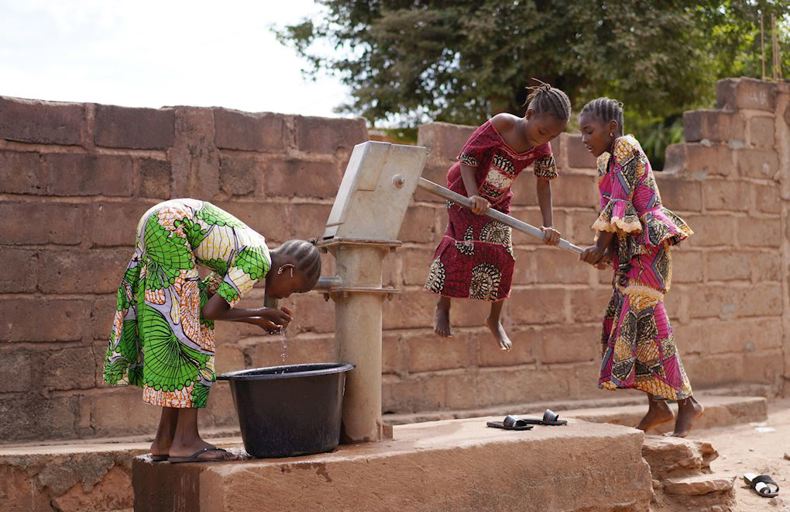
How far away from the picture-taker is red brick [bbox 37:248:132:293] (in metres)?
5.23

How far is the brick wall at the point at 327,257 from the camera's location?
17.1 feet

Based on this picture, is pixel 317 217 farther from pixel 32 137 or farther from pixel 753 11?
pixel 753 11

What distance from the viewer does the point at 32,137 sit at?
205 inches

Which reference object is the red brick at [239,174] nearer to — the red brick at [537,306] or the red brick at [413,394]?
the red brick at [413,394]

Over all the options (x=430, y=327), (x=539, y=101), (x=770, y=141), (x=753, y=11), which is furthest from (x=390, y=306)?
(x=753, y=11)

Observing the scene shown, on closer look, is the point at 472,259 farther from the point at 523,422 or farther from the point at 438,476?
the point at 438,476

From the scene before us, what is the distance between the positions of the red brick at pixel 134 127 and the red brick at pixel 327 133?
2.64ft

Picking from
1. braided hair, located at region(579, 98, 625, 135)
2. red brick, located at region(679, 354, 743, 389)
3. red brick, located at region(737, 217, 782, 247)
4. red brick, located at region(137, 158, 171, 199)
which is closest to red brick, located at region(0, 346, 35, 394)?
red brick, located at region(137, 158, 171, 199)

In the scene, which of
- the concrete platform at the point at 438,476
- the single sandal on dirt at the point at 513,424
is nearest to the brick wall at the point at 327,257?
the concrete platform at the point at 438,476

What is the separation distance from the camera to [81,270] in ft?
17.5

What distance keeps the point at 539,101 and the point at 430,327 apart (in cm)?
248

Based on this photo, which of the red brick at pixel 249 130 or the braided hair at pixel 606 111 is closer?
the braided hair at pixel 606 111

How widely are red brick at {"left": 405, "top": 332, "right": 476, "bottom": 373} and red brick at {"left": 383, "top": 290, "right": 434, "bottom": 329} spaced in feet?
0.34

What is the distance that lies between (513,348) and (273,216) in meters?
2.03
